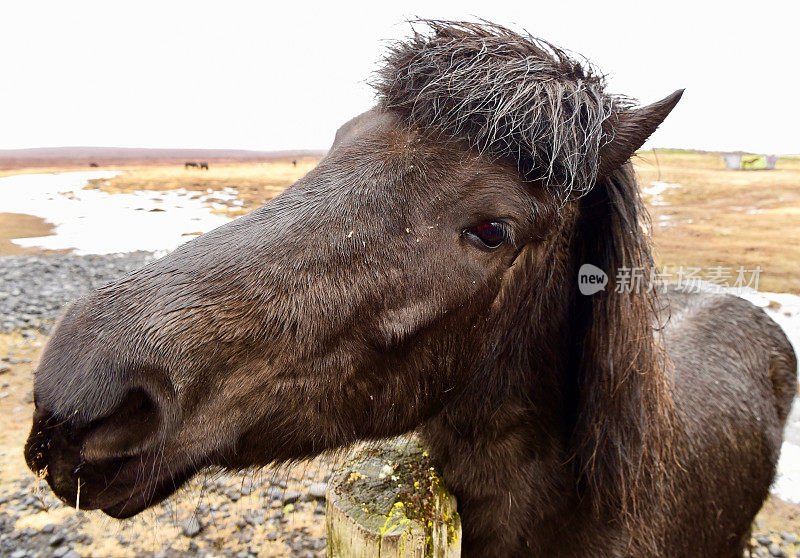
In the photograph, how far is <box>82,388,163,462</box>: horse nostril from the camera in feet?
3.97

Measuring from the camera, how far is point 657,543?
2285 millimetres

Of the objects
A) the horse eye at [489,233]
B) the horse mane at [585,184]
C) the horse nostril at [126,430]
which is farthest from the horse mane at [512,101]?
the horse nostril at [126,430]

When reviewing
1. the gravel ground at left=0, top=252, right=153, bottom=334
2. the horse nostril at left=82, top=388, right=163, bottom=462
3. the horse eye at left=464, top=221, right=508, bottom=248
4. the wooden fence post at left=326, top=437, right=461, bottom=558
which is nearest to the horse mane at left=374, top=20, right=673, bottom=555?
the horse eye at left=464, top=221, right=508, bottom=248

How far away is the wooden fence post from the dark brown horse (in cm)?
15

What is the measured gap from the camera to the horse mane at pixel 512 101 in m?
1.55

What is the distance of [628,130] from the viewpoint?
1.60 m

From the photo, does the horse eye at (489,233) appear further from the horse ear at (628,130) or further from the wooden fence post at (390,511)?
the wooden fence post at (390,511)

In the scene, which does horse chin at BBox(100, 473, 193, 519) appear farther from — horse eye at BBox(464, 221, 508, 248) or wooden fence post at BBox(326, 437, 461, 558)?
horse eye at BBox(464, 221, 508, 248)

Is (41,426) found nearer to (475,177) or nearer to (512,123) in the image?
(475,177)

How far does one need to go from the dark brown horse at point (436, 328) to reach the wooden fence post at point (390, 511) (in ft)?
0.51

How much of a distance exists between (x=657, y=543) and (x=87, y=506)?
240 centimetres

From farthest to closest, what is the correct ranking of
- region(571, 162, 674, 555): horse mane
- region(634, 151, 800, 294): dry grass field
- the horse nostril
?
region(634, 151, 800, 294): dry grass field → region(571, 162, 674, 555): horse mane → the horse nostril

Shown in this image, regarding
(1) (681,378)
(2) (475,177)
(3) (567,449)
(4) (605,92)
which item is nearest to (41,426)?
(2) (475,177)

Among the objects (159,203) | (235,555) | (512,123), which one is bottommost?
(235,555)
